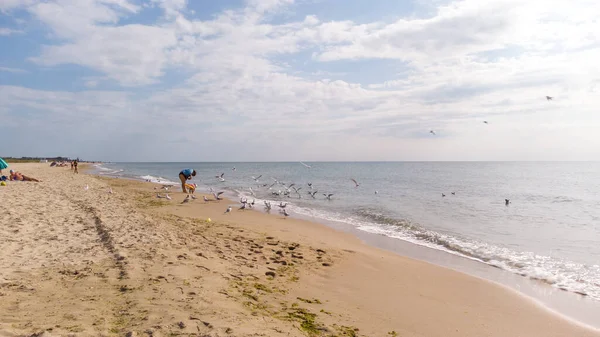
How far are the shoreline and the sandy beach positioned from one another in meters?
0.45

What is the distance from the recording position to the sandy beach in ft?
13.6

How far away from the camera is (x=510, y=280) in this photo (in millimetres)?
8055

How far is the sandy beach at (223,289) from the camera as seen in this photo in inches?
163

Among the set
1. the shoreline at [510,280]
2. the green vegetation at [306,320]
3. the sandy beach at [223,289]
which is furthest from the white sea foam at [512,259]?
the green vegetation at [306,320]

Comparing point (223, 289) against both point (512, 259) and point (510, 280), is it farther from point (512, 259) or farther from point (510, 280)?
point (512, 259)

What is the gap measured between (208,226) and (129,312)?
725cm

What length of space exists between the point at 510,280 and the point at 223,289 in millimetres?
6802

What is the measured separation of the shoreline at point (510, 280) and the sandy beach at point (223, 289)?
0.45m

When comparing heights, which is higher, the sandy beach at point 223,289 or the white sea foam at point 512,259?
the sandy beach at point 223,289

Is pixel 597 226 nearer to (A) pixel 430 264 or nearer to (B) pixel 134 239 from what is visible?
(A) pixel 430 264

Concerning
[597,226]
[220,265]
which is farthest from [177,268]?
[597,226]

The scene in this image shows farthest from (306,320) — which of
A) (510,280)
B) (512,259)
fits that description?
(512,259)

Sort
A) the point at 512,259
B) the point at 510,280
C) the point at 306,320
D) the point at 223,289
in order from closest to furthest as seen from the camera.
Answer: the point at 306,320 → the point at 223,289 → the point at 510,280 → the point at 512,259

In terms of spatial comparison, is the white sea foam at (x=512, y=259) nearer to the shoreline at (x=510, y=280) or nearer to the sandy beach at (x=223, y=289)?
the shoreline at (x=510, y=280)
